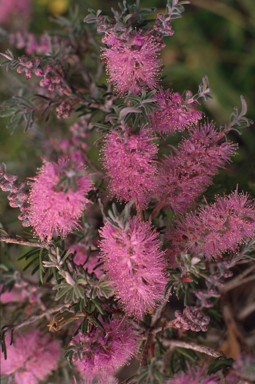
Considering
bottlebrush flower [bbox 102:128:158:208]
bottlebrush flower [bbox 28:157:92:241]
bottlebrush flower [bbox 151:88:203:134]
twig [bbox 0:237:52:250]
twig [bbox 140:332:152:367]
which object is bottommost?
twig [bbox 140:332:152:367]

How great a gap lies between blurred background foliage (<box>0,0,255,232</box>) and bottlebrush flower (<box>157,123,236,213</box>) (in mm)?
788

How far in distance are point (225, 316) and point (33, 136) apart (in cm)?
103

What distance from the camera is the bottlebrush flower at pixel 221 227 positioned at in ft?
2.06

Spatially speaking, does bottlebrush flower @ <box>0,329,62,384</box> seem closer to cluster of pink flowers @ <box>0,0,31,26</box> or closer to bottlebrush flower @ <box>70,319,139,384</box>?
bottlebrush flower @ <box>70,319,139,384</box>

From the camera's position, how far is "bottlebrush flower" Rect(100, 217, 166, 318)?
579mm

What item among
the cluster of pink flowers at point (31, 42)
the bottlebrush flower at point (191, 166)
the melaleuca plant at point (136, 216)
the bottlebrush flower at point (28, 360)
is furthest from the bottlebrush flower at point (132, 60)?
the bottlebrush flower at point (28, 360)

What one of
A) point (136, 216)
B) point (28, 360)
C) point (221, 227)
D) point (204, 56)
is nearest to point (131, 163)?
point (136, 216)

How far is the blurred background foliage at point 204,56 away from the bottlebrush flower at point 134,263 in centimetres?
89

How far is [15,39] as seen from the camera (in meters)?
1.08

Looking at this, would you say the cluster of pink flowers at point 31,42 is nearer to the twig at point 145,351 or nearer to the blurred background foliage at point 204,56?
the blurred background foliage at point 204,56

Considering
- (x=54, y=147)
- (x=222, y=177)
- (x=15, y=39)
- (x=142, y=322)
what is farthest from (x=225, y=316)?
(x=15, y=39)

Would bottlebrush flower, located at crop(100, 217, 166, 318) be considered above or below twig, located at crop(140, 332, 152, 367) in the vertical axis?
above

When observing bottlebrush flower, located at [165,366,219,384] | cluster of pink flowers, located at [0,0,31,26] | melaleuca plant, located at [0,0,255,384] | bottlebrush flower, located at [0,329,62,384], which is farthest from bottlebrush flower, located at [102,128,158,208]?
cluster of pink flowers, located at [0,0,31,26]

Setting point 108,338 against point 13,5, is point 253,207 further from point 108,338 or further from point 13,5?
point 13,5
